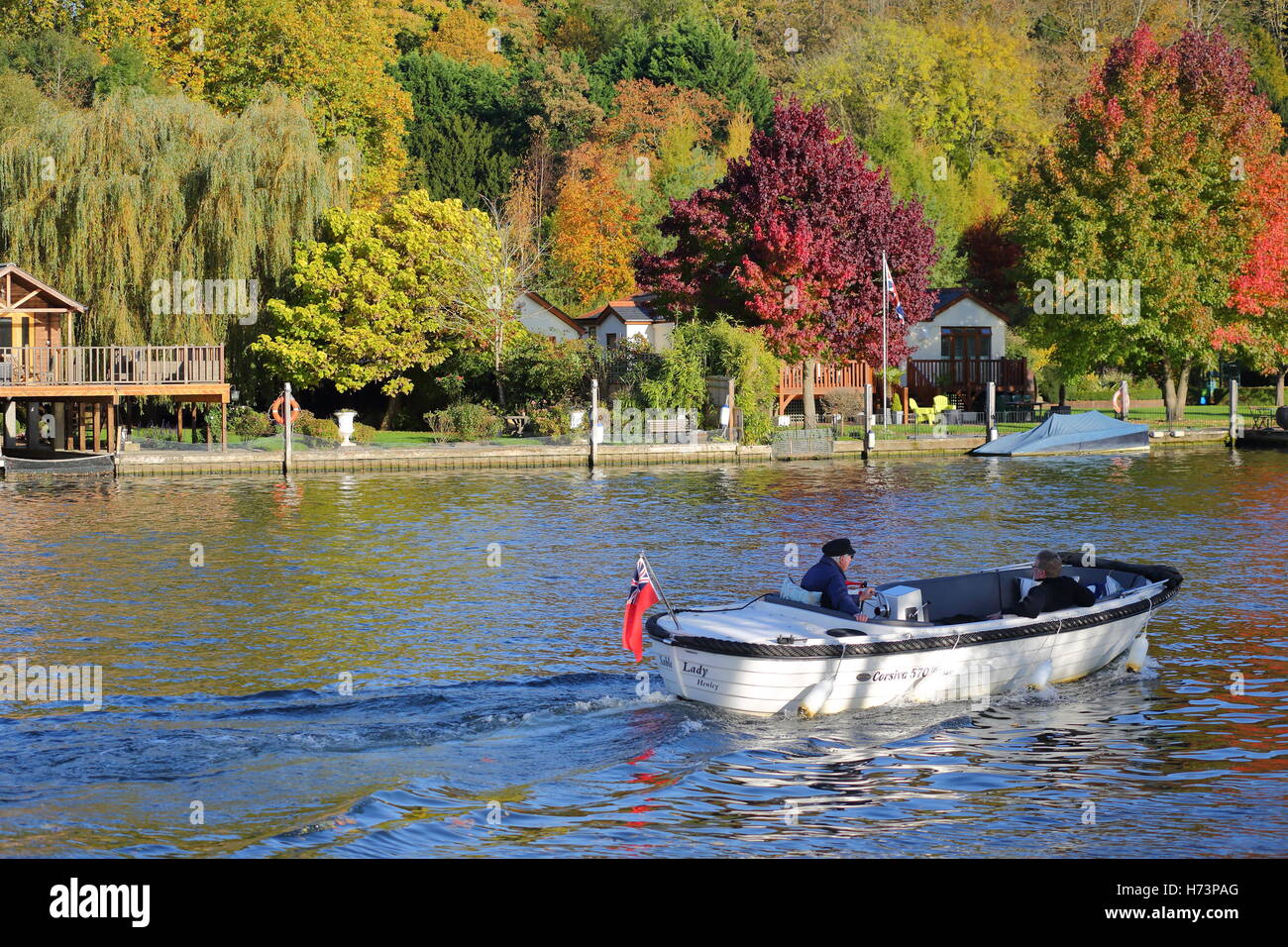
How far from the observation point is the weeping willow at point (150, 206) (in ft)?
166

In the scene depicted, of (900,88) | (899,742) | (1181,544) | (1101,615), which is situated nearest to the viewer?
(899,742)

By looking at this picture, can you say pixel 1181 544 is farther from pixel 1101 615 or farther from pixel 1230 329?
pixel 1230 329

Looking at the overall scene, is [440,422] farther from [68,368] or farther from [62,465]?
[62,465]

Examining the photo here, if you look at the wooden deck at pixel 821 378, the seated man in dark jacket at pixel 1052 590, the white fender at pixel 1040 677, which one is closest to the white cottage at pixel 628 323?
the wooden deck at pixel 821 378

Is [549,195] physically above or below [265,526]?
above

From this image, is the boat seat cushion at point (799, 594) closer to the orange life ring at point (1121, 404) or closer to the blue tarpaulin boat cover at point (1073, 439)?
the blue tarpaulin boat cover at point (1073, 439)

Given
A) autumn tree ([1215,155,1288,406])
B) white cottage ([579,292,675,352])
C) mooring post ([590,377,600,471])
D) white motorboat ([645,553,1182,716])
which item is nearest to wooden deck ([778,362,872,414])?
white cottage ([579,292,675,352])

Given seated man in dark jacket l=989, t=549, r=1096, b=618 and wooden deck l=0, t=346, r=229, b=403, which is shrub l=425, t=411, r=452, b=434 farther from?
seated man in dark jacket l=989, t=549, r=1096, b=618

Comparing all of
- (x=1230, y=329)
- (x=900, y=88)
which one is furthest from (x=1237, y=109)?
(x=900, y=88)

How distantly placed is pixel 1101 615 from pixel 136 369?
35717 millimetres

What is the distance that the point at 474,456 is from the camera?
48.3m

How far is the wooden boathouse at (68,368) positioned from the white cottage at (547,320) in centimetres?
1812

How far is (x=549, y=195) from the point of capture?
89.8 meters
